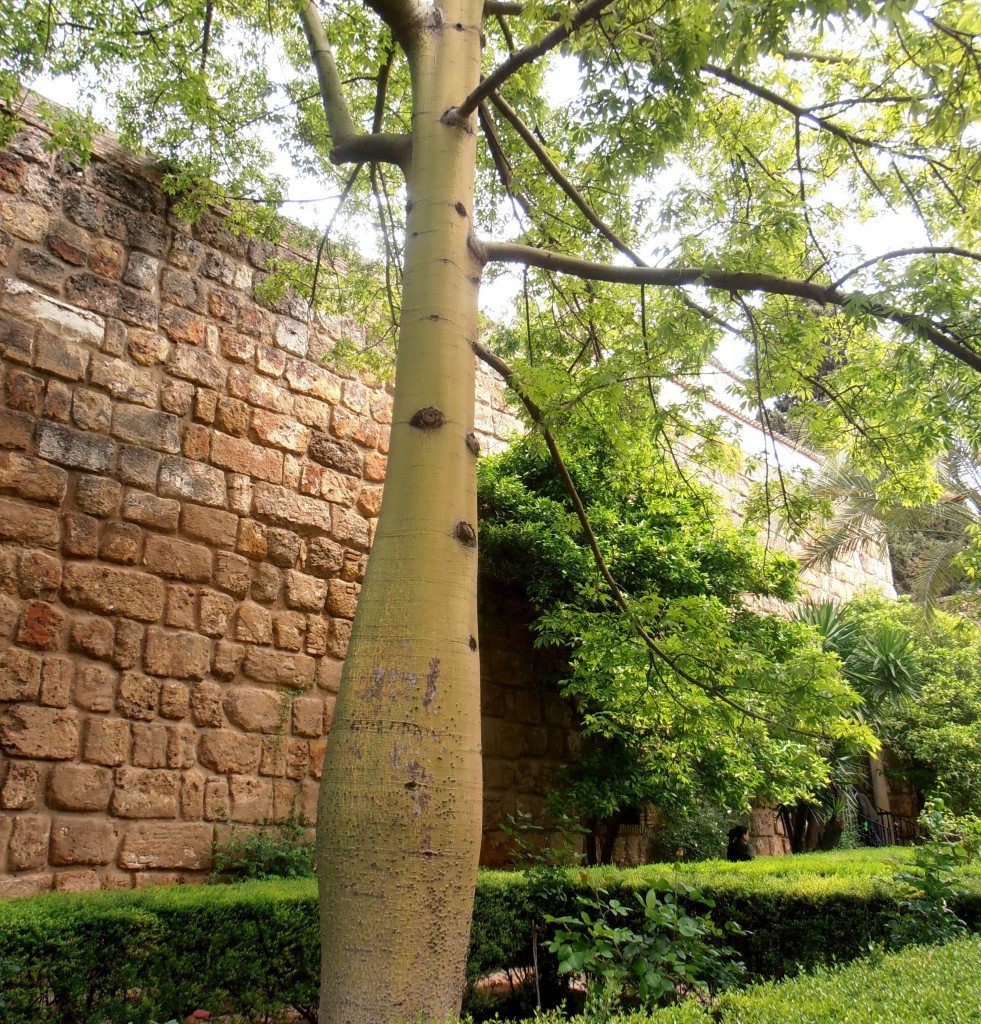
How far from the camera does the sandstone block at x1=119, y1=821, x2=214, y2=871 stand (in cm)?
442

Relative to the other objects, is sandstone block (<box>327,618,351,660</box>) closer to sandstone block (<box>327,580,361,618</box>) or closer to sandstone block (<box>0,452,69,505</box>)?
sandstone block (<box>327,580,361,618</box>)

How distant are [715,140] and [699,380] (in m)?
1.74

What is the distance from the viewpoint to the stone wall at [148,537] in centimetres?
430

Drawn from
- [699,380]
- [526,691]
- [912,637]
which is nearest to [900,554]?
[912,637]

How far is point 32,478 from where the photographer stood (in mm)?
4418

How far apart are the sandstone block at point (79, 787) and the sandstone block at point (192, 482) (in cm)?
153

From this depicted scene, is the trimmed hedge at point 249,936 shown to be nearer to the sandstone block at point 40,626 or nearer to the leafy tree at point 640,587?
the leafy tree at point 640,587

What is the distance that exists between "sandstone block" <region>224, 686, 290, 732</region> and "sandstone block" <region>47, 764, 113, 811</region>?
79 centimetres

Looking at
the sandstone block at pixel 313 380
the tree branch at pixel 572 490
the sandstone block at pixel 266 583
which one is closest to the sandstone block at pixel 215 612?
the sandstone block at pixel 266 583

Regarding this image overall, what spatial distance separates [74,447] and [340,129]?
7.17 feet

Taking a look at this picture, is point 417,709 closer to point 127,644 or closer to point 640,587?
point 127,644

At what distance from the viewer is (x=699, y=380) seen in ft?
15.7

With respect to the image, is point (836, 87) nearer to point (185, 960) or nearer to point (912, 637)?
point (185, 960)

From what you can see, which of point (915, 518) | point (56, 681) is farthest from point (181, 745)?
point (915, 518)
